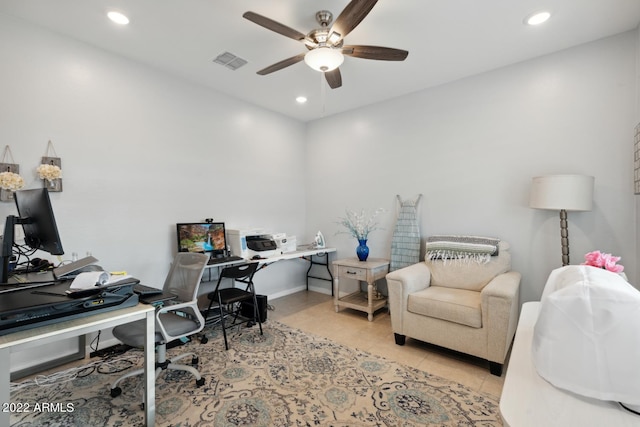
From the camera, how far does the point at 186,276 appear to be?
90.7 inches

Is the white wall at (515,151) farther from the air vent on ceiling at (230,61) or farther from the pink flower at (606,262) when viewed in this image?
the air vent on ceiling at (230,61)

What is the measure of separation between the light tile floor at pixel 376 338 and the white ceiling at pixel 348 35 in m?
2.74

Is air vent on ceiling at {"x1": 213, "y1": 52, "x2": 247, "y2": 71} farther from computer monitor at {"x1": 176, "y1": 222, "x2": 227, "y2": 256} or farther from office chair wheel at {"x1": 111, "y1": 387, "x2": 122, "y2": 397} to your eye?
office chair wheel at {"x1": 111, "y1": 387, "x2": 122, "y2": 397}

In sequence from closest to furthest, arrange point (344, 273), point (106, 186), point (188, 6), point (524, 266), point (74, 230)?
1. point (188, 6)
2. point (74, 230)
3. point (106, 186)
4. point (524, 266)
5. point (344, 273)

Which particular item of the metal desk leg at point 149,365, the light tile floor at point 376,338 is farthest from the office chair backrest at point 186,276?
the light tile floor at point 376,338

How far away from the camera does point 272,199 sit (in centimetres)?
430

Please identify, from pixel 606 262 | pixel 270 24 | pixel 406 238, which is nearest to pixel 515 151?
pixel 406 238

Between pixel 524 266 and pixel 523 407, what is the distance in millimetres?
2576

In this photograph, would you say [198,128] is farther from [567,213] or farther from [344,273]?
[567,213]

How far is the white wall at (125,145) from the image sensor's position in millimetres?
2350

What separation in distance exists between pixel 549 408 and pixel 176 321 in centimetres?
214

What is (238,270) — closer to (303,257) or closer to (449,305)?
(303,257)

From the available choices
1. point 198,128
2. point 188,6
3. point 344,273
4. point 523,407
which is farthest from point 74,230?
point 523,407

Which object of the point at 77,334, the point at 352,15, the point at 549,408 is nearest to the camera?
the point at 549,408
